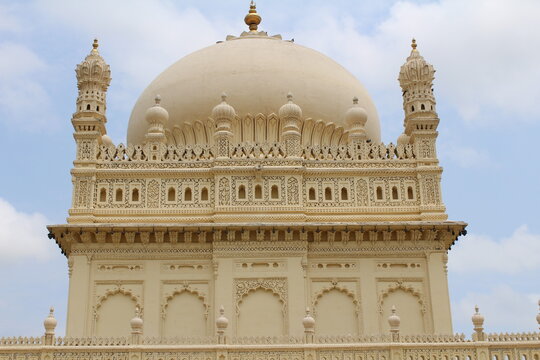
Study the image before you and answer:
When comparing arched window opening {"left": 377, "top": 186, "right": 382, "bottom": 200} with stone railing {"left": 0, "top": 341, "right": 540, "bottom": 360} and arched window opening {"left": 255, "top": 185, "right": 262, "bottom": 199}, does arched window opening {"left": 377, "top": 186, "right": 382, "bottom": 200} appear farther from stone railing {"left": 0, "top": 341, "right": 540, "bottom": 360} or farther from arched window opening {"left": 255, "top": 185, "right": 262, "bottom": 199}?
stone railing {"left": 0, "top": 341, "right": 540, "bottom": 360}

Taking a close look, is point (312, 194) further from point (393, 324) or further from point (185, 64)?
point (185, 64)

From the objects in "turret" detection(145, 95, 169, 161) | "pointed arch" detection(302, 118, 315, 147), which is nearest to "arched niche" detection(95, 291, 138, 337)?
"turret" detection(145, 95, 169, 161)

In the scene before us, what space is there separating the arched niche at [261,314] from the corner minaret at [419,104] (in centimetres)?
505

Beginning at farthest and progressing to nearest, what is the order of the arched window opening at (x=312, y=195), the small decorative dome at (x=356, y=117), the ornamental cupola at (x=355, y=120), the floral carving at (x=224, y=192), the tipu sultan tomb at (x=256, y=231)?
the small decorative dome at (x=356, y=117)
the ornamental cupola at (x=355, y=120)
the arched window opening at (x=312, y=195)
the floral carving at (x=224, y=192)
the tipu sultan tomb at (x=256, y=231)

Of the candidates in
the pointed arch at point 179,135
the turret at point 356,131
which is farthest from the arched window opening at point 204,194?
the turret at point 356,131

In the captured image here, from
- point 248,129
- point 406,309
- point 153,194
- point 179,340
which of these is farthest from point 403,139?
point 179,340

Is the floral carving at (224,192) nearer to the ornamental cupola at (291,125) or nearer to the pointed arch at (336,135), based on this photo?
the ornamental cupola at (291,125)

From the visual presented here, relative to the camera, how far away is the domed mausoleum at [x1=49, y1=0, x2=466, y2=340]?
752 inches

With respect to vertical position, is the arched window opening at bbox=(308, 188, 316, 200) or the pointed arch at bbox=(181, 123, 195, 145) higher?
the pointed arch at bbox=(181, 123, 195, 145)

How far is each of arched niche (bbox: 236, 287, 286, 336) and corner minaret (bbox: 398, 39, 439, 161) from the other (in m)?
5.05

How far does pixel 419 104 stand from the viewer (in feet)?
69.4

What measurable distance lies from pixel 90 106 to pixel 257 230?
5380mm

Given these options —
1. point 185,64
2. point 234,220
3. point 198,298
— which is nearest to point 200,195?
point 234,220

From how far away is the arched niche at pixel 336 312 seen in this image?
19109mm
